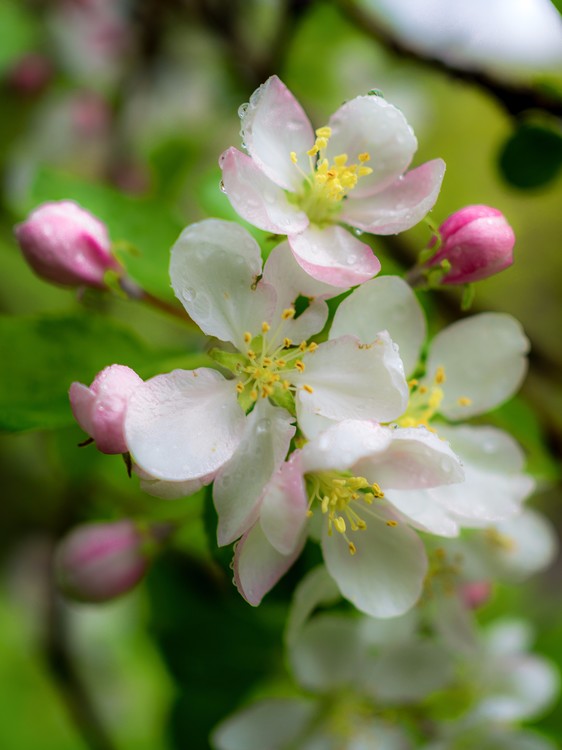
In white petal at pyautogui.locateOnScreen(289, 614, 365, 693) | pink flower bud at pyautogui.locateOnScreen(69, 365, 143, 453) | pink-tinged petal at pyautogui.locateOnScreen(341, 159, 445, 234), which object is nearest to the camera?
pink flower bud at pyautogui.locateOnScreen(69, 365, 143, 453)

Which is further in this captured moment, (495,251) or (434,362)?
(434,362)

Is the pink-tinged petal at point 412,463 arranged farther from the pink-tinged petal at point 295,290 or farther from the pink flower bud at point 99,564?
the pink flower bud at point 99,564

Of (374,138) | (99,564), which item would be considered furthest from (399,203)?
(99,564)

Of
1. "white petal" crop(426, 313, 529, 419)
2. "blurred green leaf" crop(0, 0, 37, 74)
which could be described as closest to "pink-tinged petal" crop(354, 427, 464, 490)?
"white petal" crop(426, 313, 529, 419)

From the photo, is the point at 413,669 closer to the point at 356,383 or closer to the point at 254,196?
the point at 356,383

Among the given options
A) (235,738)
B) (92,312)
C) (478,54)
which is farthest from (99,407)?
(478,54)

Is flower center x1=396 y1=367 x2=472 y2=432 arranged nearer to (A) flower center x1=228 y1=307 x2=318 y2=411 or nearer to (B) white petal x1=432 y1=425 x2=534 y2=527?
(B) white petal x1=432 y1=425 x2=534 y2=527

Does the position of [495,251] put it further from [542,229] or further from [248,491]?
[542,229]
